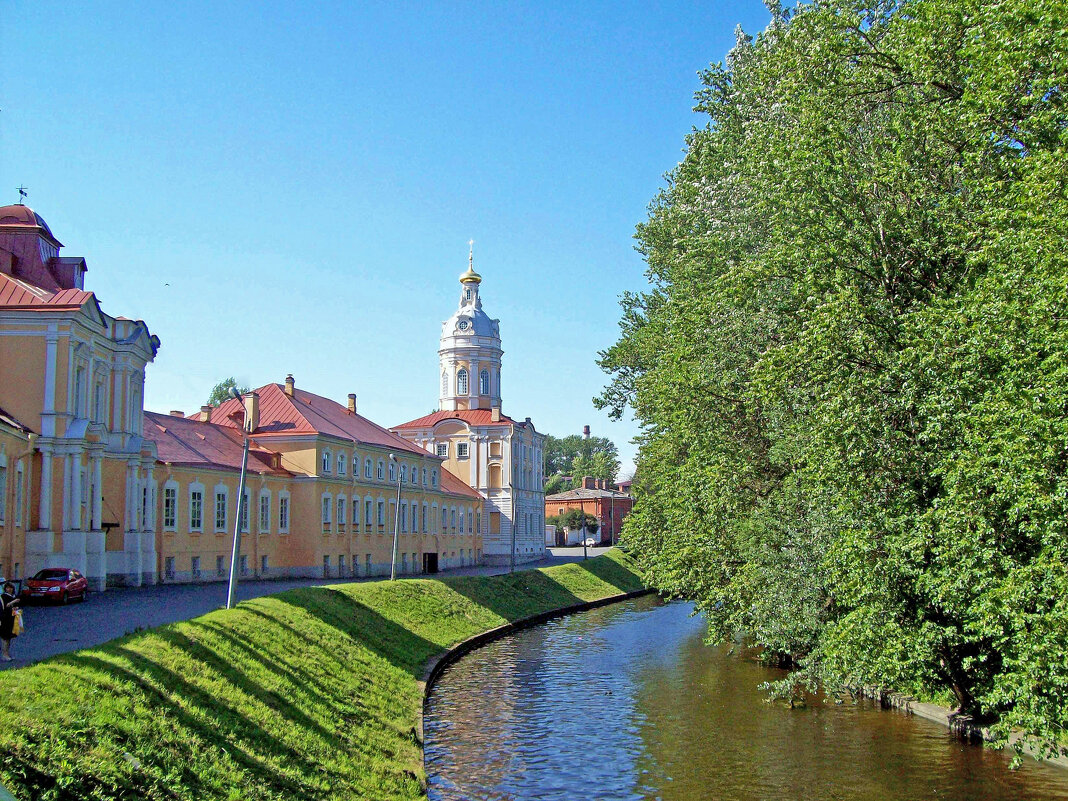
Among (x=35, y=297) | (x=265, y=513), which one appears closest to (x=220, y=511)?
(x=265, y=513)

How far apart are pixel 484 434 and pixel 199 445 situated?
38.6m

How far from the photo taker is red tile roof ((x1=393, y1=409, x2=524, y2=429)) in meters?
84.2

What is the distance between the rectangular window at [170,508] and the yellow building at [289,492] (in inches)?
2.5

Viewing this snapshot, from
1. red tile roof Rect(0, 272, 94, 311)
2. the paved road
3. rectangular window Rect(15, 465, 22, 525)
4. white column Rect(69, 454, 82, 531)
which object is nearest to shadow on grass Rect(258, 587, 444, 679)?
the paved road

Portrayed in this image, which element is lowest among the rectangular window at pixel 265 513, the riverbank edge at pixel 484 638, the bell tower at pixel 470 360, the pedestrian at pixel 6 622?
the riverbank edge at pixel 484 638

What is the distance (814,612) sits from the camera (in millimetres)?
21609

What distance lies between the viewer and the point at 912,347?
15.6 m

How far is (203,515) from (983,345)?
37.4 metres

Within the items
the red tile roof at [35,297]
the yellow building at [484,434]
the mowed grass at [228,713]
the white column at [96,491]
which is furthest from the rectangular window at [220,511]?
the yellow building at [484,434]

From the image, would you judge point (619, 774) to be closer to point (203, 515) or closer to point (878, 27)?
point (878, 27)

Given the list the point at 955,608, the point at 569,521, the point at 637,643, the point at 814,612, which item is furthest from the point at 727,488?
the point at 569,521

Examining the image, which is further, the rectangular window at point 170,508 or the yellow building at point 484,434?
the yellow building at point 484,434

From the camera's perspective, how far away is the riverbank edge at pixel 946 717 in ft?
54.7

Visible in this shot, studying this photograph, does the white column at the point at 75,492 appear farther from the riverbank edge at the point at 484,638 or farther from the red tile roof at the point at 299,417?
the red tile roof at the point at 299,417
